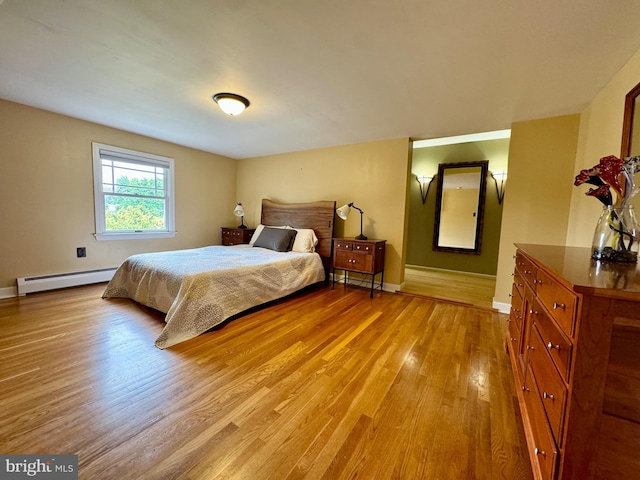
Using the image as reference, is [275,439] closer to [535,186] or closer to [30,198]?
[535,186]

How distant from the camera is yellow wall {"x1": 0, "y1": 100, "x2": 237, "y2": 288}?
2.88m

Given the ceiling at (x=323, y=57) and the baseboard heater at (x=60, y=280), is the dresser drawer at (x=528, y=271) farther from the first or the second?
the baseboard heater at (x=60, y=280)

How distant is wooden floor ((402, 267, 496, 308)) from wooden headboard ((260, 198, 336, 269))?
1.41 m

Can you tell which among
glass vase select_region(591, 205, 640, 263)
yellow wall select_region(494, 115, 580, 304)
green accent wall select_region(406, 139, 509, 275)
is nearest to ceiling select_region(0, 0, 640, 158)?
yellow wall select_region(494, 115, 580, 304)

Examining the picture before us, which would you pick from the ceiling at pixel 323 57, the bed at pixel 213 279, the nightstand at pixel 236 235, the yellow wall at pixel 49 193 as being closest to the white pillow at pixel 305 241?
the bed at pixel 213 279


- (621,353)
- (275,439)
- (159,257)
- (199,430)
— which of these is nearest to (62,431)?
(199,430)

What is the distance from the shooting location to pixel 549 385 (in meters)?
0.93

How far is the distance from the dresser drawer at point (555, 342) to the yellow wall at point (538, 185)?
2.16 m

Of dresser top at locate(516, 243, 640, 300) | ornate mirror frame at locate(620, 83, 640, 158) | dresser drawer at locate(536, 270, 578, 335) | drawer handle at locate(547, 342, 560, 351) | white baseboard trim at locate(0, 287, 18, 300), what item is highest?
ornate mirror frame at locate(620, 83, 640, 158)

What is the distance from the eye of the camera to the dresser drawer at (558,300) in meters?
0.79

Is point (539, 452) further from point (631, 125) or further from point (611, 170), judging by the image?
point (631, 125)

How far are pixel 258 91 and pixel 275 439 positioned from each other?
2.71 m

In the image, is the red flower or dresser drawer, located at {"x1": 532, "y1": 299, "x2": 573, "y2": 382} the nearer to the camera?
dresser drawer, located at {"x1": 532, "y1": 299, "x2": 573, "y2": 382}

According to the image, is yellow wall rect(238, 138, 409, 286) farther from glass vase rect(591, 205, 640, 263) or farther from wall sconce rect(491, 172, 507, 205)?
glass vase rect(591, 205, 640, 263)
